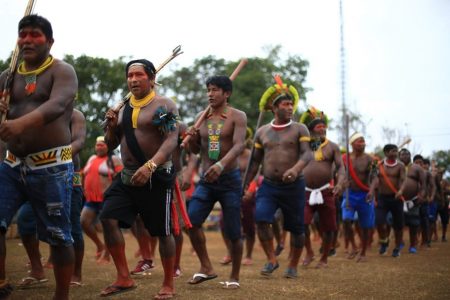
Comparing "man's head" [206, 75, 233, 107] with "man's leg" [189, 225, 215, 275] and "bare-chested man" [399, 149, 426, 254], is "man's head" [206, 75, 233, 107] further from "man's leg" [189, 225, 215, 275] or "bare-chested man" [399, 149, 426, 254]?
"bare-chested man" [399, 149, 426, 254]

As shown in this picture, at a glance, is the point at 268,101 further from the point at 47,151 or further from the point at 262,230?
the point at 47,151

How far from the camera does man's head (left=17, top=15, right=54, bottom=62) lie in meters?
4.94

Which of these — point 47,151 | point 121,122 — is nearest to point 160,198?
point 121,122

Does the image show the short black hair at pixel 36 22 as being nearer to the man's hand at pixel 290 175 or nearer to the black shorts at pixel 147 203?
the black shorts at pixel 147 203

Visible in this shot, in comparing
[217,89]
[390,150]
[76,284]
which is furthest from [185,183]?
[390,150]

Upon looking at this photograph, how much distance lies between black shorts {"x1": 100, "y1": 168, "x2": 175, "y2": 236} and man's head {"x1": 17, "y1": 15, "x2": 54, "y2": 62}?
166 cm

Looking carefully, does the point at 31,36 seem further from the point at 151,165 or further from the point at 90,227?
the point at 90,227

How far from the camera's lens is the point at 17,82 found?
5.09 metres

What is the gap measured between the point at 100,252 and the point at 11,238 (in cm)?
514

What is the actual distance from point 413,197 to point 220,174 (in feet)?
30.5

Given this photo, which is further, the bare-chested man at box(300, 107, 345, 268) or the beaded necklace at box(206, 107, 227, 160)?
the bare-chested man at box(300, 107, 345, 268)

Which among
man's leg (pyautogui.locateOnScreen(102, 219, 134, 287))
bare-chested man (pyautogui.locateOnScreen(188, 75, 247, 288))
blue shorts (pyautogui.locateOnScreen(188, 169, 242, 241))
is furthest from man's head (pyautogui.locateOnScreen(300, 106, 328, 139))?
man's leg (pyautogui.locateOnScreen(102, 219, 134, 287))

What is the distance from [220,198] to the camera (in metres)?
7.49

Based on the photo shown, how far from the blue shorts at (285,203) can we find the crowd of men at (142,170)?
0.01m
